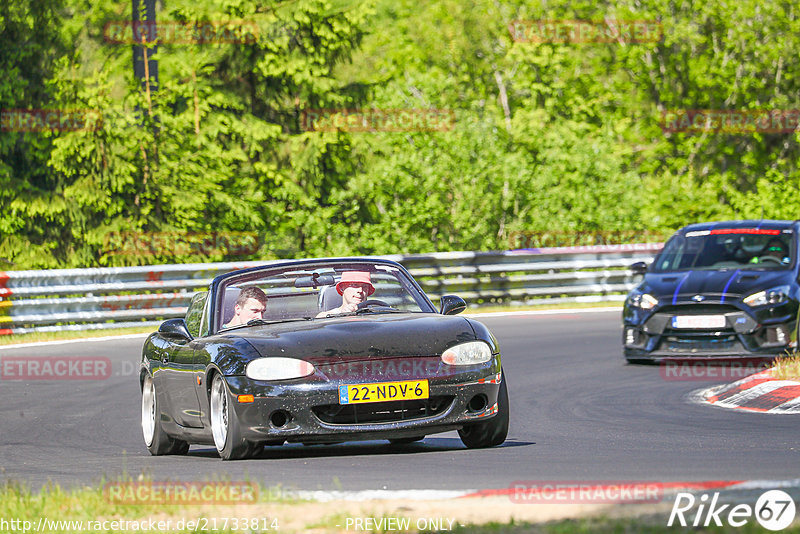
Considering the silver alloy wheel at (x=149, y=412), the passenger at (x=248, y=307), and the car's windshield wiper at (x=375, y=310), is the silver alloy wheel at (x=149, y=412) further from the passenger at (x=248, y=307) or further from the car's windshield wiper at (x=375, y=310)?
the car's windshield wiper at (x=375, y=310)

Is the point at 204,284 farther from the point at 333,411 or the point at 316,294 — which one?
Answer: the point at 333,411

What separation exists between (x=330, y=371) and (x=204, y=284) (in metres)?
14.2

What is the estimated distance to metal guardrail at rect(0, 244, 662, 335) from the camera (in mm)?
21109

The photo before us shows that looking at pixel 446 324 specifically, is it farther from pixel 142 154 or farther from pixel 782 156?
pixel 782 156

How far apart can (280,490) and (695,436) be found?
3964 mm

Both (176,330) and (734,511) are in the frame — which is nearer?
(734,511)

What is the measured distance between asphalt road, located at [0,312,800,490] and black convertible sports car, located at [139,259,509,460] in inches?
7.7

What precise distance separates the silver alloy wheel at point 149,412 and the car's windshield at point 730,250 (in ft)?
24.7

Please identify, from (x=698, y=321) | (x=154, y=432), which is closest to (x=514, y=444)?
(x=154, y=432)

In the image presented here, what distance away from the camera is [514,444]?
9.56 metres

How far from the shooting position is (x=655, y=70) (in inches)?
1863

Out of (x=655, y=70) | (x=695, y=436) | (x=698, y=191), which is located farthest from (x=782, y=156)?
(x=695, y=436)

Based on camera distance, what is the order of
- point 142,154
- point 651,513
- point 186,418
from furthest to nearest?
point 142,154
point 186,418
point 651,513

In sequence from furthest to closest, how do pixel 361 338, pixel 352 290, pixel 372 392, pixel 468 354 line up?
pixel 352 290 < pixel 468 354 < pixel 361 338 < pixel 372 392
